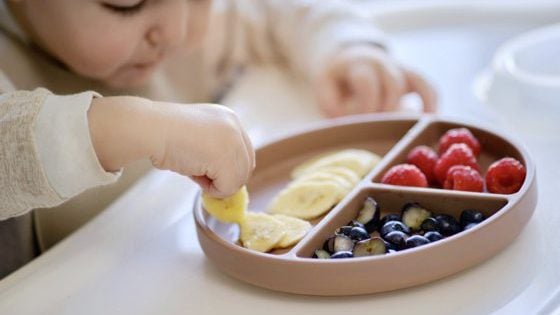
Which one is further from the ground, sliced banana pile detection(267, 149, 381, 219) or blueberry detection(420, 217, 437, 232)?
blueberry detection(420, 217, 437, 232)

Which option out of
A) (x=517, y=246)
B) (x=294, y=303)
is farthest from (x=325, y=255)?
(x=517, y=246)

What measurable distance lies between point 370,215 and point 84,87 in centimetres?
45

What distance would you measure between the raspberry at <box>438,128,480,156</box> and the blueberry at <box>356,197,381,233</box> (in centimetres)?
13

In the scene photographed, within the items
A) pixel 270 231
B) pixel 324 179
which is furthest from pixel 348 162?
pixel 270 231

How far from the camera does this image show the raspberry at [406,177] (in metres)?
0.69

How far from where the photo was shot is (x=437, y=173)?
0.73 meters

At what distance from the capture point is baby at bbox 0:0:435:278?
0.60 m

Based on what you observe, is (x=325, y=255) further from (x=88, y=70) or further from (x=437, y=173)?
(x=88, y=70)

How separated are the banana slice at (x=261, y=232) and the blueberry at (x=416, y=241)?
0.35 ft

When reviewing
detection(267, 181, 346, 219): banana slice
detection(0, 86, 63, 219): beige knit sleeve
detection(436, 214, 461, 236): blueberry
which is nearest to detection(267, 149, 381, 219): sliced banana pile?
detection(267, 181, 346, 219): banana slice

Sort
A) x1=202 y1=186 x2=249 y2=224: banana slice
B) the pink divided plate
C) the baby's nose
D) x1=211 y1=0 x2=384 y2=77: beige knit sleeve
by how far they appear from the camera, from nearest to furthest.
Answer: the pink divided plate, x1=202 y1=186 x2=249 y2=224: banana slice, the baby's nose, x1=211 y1=0 x2=384 y2=77: beige knit sleeve

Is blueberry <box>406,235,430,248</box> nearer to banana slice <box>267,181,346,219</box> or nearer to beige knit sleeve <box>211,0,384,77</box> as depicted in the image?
banana slice <box>267,181,346,219</box>

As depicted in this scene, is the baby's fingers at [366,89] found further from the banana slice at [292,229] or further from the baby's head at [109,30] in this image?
the banana slice at [292,229]

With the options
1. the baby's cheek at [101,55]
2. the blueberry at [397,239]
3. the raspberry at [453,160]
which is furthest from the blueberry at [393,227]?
the baby's cheek at [101,55]
